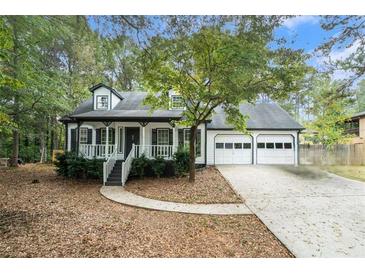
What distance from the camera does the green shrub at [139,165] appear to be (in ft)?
26.7

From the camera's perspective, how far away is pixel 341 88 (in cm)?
518

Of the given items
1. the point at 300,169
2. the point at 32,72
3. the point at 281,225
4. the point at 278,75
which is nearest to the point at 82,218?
the point at 281,225

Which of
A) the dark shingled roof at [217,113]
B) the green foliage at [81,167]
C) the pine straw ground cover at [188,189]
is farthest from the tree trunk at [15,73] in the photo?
the pine straw ground cover at [188,189]

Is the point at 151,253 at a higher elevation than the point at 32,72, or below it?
below

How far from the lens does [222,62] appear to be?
223 inches

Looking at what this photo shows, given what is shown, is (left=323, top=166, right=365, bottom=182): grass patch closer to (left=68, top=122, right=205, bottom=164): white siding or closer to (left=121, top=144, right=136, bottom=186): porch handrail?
(left=68, top=122, right=205, bottom=164): white siding

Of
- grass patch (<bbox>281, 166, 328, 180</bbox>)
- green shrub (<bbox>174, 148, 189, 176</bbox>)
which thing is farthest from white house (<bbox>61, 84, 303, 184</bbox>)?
green shrub (<bbox>174, 148, 189, 176</bbox>)

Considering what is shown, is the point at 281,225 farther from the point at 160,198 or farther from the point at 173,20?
the point at 173,20

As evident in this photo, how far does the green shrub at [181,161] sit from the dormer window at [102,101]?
424 centimetres

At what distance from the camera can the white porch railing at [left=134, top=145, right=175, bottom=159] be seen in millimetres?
8820

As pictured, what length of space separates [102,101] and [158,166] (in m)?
4.36

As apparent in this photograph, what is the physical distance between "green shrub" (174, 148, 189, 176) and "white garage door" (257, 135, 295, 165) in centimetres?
414

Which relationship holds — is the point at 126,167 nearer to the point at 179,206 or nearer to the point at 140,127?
the point at 140,127
